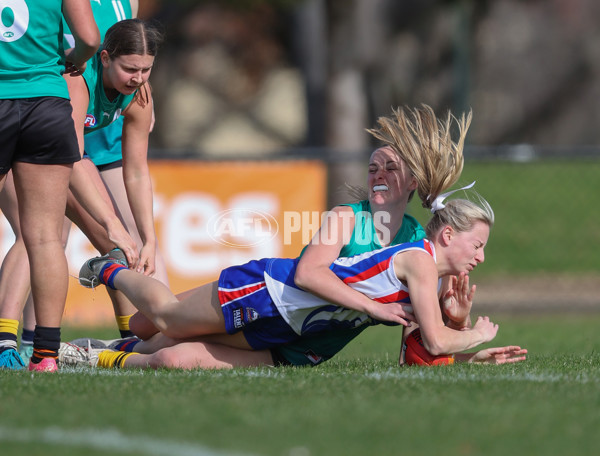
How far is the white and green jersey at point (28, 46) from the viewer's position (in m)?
4.64

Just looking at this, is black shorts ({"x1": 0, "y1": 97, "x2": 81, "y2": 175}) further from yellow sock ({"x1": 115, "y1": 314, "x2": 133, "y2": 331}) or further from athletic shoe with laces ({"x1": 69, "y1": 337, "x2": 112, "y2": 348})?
yellow sock ({"x1": 115, "y1": 314, "x2": 133, "y2": 331})

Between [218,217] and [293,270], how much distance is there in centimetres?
487

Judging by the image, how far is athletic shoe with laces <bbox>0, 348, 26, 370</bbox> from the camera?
527 centimetres

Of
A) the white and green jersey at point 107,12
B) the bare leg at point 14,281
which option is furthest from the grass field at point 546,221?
the bare leg at point 14,281

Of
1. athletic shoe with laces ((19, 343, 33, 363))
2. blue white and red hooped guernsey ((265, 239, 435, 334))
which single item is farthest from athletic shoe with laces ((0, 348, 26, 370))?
blue white and red hooped guernsey ((265, 239, 435, 334))

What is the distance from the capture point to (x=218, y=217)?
9.95 m

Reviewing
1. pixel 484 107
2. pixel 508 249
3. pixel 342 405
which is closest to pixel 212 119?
pixel 484 107

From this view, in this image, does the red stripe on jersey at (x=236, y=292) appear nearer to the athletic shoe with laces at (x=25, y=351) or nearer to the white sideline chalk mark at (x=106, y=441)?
the athletic shoe with laces at (x=25, y=351)

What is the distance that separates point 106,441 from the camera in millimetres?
3285

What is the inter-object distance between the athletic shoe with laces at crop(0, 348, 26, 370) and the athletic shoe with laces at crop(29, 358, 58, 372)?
14.0 inches

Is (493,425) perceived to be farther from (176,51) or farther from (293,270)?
(176,51)

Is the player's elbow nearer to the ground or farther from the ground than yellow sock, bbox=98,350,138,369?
farther from the ground

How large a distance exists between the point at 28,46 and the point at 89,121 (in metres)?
0.98

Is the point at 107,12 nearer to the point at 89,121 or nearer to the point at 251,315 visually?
the point at 89,121
